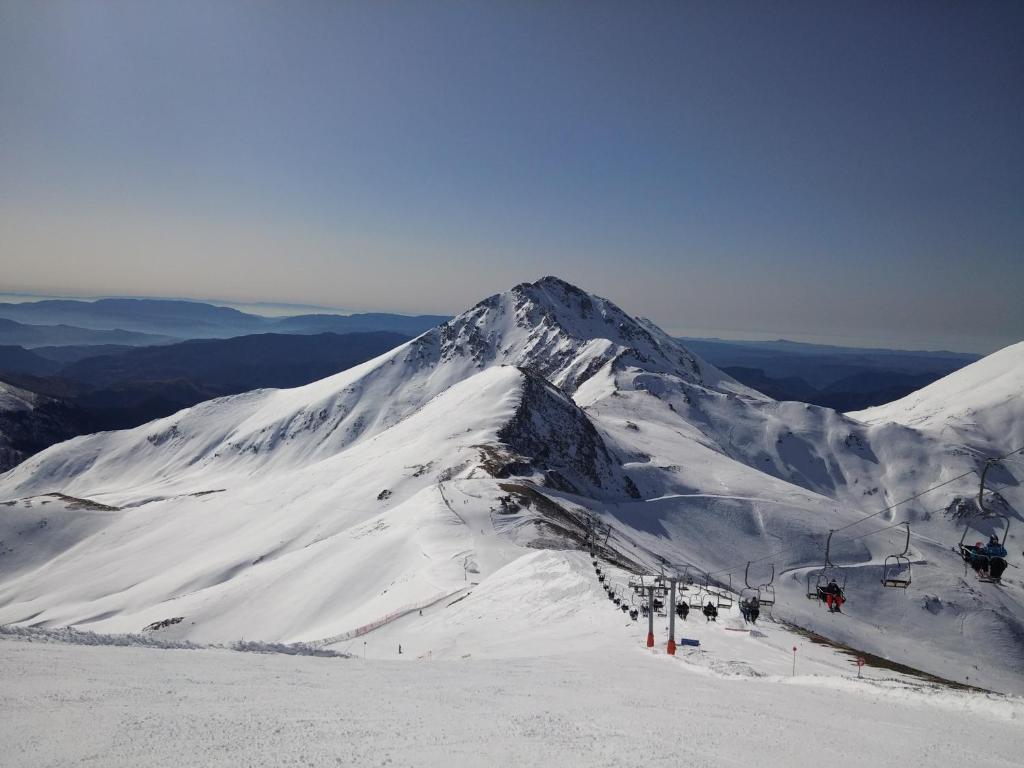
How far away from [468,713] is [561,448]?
314ft

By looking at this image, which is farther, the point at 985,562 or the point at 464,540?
the point at 464,540

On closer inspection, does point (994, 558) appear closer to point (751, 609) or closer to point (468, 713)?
point (751, 609)

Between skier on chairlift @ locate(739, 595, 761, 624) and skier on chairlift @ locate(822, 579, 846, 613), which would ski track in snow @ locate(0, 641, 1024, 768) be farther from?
skier on chairlift @ locate(739, 595, 761, 624)

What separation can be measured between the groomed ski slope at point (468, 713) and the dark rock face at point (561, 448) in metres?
70.9

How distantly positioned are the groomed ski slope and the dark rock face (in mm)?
70860

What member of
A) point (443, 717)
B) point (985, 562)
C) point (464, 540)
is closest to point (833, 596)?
point (985, 562)

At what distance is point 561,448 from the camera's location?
363 ft

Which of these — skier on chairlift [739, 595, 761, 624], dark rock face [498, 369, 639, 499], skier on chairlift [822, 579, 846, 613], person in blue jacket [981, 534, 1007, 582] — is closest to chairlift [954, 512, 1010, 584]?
person in blue jacket [981, 534, 1007, 582]

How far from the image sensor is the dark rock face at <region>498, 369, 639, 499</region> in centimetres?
10075

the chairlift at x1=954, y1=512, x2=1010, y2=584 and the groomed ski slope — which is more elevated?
the chairlift at x1=954, y1=512, x2=1010, y2=584

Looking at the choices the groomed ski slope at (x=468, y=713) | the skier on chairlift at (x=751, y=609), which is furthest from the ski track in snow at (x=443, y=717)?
the skier on chairlift at (x=751, y=609)

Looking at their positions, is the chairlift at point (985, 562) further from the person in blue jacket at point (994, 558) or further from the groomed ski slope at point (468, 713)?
the groomed ski slope at point (468, 713)

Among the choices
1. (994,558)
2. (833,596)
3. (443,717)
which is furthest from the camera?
(833,596)

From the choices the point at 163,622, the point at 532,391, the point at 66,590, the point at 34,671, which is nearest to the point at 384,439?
the point at 532,391
